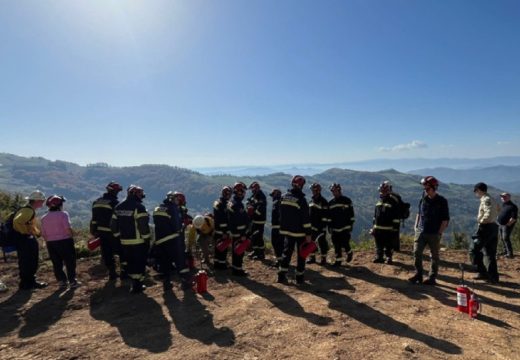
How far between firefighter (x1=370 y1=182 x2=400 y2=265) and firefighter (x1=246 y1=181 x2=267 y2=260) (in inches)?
146

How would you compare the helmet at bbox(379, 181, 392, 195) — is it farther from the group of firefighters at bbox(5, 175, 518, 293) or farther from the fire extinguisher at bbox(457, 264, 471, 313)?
the fire extinguisher at bbox(457, 264, 471, 313)

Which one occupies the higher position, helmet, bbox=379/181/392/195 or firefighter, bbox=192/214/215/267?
helmet, bbox=379/181/392/195

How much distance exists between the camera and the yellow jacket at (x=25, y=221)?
29.1 ft

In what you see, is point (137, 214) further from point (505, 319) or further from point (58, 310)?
point (505, 319)

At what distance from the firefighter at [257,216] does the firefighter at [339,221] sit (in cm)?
233

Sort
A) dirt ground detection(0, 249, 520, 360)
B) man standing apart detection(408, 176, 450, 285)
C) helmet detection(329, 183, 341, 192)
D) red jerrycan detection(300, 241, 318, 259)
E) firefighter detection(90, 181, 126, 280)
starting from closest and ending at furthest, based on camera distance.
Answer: dirt ground detection(0, 249, 520, 360), man standing apart detection(408, 176, 450, 285), red jerrycan detection(300, 241, 318, 259), firefighter detection(90, 181, 126, 280), helmet detection(329, 183, 341, 192)

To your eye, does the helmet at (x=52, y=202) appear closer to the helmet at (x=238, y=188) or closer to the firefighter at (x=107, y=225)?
the firefighter at (x=107, y=225)

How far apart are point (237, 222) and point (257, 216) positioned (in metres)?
1.89

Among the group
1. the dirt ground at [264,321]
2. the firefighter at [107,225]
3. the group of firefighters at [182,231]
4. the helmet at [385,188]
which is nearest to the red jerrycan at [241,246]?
the group of firefighters at [182,231]

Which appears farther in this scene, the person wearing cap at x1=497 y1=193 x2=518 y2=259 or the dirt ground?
the person wearing cap at x1=497 y1=193 x2=518 y2=259

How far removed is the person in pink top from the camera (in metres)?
9.07

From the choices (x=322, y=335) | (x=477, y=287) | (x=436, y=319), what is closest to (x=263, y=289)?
(x=322, y=335)

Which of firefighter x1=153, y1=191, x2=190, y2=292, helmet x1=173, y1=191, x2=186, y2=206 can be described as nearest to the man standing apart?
firefighter x1=153, y1=191, x2=190, y2=292

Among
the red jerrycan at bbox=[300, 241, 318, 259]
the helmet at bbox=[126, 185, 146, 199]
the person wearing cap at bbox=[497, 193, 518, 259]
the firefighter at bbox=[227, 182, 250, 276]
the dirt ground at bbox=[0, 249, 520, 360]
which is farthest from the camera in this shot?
the person wearing cap at bbox=[497, 193, 518, 259]
